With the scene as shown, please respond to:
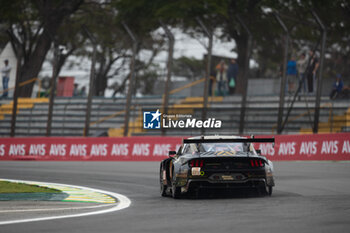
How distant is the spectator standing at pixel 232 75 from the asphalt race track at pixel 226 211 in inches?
599

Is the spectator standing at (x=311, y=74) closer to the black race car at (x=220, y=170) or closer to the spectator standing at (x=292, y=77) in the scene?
the spectator standing at (x=292, y=77)

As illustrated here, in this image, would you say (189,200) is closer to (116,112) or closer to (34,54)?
(116,112)

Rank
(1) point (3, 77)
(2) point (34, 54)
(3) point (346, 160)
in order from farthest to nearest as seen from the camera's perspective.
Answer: (2) point (34, 54), (1) point (3, 77), (3) point (346, 160)

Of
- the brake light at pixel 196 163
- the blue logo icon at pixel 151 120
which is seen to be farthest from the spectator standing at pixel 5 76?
the brake light at pixel 196 163

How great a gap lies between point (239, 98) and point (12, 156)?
31.2 feet

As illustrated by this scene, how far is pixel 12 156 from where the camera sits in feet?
94.3

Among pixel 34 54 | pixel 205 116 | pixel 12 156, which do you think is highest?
pixel 34 54

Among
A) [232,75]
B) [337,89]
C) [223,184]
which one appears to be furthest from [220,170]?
[232,75]

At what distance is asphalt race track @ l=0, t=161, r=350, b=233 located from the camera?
781cm

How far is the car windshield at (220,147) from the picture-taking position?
39.9 ft

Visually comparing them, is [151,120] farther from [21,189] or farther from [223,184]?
[223,184]

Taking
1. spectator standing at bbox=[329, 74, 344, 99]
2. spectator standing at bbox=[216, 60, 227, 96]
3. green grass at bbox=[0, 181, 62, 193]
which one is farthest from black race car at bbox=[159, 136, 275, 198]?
spectator standing at bbox=[216, 60, 227, 96]

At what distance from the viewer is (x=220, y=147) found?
12227mm

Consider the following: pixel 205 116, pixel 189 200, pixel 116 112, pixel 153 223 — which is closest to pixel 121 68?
pixel 116 112
